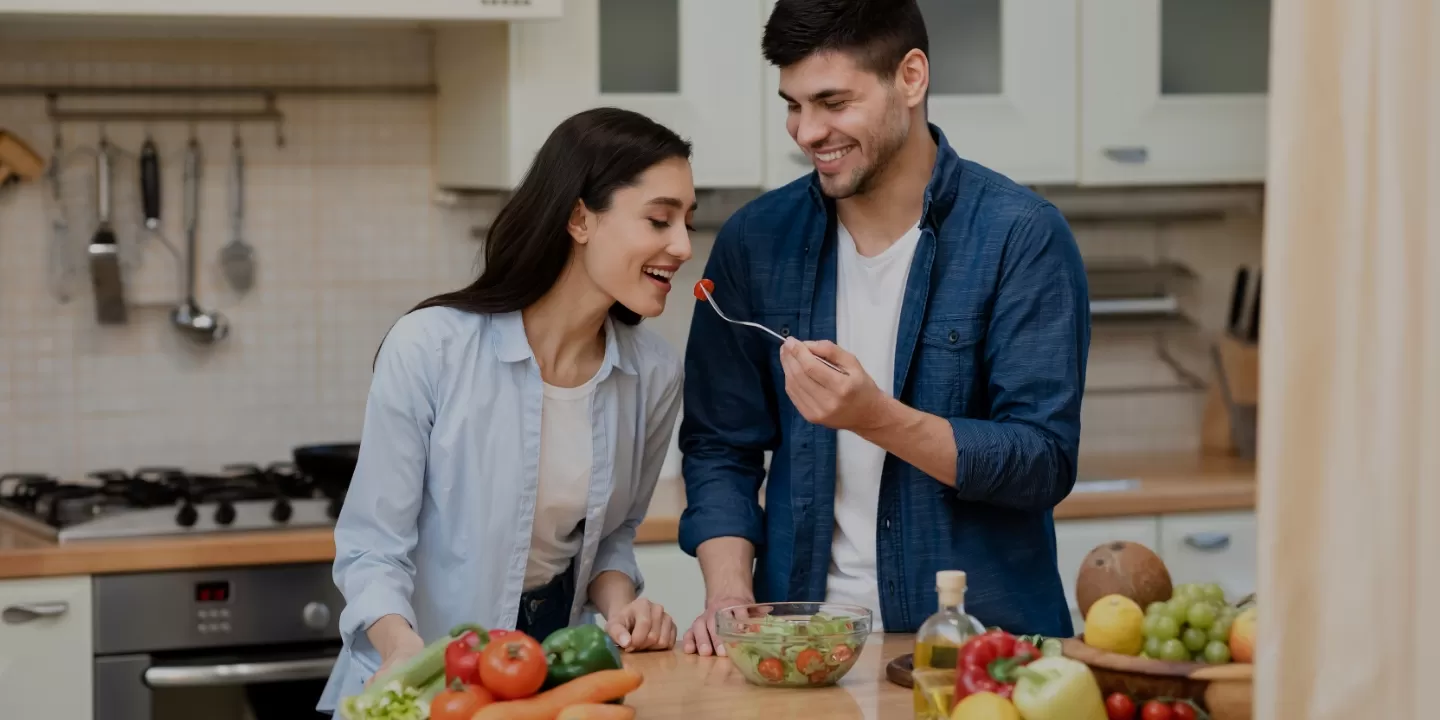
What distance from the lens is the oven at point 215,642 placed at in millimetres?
2721

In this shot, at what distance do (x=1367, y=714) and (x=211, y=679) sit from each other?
2100mm

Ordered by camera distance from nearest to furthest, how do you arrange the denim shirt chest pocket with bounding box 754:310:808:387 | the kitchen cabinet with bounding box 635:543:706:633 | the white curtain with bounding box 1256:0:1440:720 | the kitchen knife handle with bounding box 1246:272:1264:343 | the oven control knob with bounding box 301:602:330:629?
the white curtain with bounding box 1256:0:1440:720 < the denim shirt chest pocket with bounding box 754:310:808:387 < the oven control knob with bounding box 301:602:330:629 < the kitchen cabinet with bounding box 635:543:706:633 < the kitchen knife handle with bounding box 1246:272:1264:343

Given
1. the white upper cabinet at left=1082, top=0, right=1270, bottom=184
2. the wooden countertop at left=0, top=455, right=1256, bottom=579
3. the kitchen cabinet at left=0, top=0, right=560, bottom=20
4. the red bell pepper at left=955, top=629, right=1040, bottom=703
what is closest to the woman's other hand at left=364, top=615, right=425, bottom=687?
the red bell pepper at left=955, top=629, right=1040, bottom=703

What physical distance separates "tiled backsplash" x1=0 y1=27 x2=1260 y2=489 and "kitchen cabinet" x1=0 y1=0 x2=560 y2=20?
1.46ft

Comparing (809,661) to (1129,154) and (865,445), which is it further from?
(1129,154)

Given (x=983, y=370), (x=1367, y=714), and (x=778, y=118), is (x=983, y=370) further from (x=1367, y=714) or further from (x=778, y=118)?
(x=778, y=118)

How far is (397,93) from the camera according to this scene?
3.37 meters

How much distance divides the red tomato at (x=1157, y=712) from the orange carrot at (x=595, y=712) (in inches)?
17.9

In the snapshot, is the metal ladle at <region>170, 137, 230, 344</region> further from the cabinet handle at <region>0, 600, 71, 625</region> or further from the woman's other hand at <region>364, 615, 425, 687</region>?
the woman's other hand at <region>364, 615, 425, 687</region>

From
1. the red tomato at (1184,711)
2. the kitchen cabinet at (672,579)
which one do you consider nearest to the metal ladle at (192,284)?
the kitchen cabinet at (672,579)

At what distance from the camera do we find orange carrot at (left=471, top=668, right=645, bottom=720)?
143cm

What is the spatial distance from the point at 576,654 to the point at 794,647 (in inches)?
9.7

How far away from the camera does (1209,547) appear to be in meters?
3.24

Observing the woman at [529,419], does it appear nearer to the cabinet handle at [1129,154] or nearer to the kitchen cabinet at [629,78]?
the kitchen cabinet at [629,78]
